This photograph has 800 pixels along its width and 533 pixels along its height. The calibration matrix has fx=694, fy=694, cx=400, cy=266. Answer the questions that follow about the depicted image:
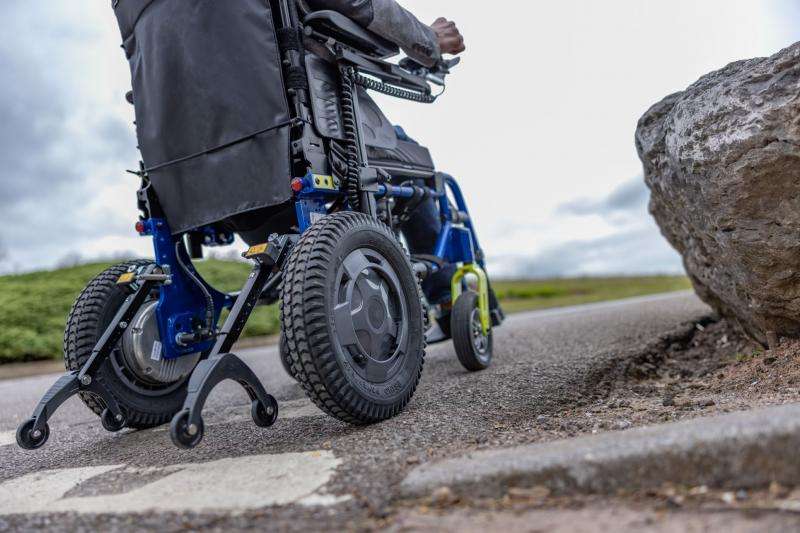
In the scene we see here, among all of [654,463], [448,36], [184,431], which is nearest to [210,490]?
[184,431]

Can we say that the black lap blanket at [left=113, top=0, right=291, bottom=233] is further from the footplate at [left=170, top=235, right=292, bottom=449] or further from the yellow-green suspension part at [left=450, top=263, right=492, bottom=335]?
the yellow-green suspension part at [left=450, top=263, right=492, bottom=335]

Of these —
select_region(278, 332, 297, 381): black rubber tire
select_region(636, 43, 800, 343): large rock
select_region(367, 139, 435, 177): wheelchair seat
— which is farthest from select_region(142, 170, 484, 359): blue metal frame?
select_region(636, 43, 800, 343): large rock

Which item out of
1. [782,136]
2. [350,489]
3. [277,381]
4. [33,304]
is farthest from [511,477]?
[33,304]

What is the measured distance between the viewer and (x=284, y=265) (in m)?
2.80

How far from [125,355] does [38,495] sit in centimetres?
100

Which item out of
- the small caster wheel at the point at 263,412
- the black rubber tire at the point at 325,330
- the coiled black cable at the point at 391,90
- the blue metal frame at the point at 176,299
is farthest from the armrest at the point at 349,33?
the small caster wheel at the point at 263,412

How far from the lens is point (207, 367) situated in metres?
2.53

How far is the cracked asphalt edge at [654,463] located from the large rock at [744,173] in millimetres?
1471

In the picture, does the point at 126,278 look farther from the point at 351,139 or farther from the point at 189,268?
the point at 351,139

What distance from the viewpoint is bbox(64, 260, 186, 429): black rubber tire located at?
3285 mm

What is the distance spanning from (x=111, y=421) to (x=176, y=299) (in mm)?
655

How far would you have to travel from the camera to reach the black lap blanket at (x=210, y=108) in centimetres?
319

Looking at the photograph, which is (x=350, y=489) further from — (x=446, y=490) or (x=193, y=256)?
(x=193, y=256)

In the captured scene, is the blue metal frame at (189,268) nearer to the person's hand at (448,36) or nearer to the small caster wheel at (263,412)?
the small caster wheel at (263,412)
